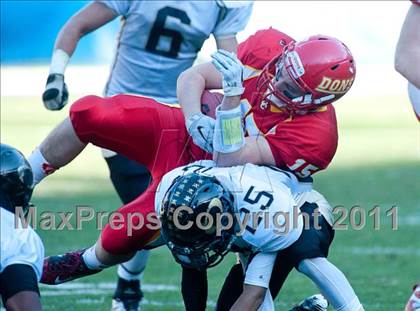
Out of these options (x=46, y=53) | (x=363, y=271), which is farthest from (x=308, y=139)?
(x=46, y=53)

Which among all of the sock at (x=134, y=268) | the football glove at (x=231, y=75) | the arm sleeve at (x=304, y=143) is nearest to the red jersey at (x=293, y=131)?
the arm sleeve at (x=304, y=143)

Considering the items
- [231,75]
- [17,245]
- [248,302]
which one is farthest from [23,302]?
[231,75]

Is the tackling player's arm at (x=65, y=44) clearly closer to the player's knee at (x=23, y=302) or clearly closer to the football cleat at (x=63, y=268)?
the football cleat at (x=63, y=268)

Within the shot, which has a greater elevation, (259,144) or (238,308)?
(259,144)

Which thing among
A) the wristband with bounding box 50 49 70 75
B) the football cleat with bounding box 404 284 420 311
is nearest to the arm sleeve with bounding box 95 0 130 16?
the wristband with bounding box 50 49 70 75

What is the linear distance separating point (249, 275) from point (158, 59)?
1742 millimetres

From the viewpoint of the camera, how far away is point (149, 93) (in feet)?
16.9

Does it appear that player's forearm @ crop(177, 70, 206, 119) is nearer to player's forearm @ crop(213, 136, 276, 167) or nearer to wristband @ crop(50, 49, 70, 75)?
player's forearm @ crop(213, 136, 276, 167)

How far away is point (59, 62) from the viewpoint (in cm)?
461

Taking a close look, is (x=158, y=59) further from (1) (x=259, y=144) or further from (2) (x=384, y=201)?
(2) (x=384, y=201)

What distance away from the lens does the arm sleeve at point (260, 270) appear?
12.0 feet

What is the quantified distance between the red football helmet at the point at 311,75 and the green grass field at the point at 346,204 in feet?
4.29

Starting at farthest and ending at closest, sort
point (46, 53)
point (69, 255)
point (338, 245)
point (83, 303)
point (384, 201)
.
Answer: point (46, 53), point (384, 201), point (338, 245), point (83, 303), point (69, 255)

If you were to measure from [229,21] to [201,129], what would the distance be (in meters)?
1.40
